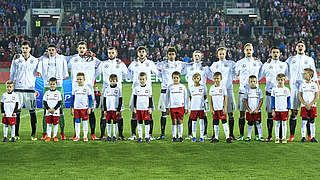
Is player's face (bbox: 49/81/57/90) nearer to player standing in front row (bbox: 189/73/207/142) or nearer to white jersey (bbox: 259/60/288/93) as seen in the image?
player standing in front row (bbox: 189/73/207/142)

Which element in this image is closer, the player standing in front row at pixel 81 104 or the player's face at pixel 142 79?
the player's face at pixel 142 79

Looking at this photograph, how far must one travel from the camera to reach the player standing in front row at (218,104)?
9164mm

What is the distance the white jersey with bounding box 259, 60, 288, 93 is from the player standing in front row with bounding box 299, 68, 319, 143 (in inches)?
17.9

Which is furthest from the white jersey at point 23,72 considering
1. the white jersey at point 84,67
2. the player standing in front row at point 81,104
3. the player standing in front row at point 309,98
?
the player standing in front row at point 309,98

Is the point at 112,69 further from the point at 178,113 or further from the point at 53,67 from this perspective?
the point at 178,113

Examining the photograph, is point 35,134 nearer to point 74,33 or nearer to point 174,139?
point 174,139

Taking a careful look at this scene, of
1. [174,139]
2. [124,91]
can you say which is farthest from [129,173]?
[124,91]

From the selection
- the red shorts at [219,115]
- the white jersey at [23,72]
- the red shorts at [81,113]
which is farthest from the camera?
the white jersey at [23,72]

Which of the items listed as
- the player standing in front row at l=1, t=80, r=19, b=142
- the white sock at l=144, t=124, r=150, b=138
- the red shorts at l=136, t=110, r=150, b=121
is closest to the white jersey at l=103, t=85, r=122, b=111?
the red shorts at l=136, t=110, r=150, b=121

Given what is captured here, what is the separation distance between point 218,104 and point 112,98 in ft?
6.79

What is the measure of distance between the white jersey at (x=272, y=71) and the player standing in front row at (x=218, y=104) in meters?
0.92

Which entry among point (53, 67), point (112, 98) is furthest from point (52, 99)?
point (112, 98)

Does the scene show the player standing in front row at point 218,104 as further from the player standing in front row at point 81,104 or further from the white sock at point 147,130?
the player standing in front row at point 81,104

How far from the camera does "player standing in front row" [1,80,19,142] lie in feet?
30.6
